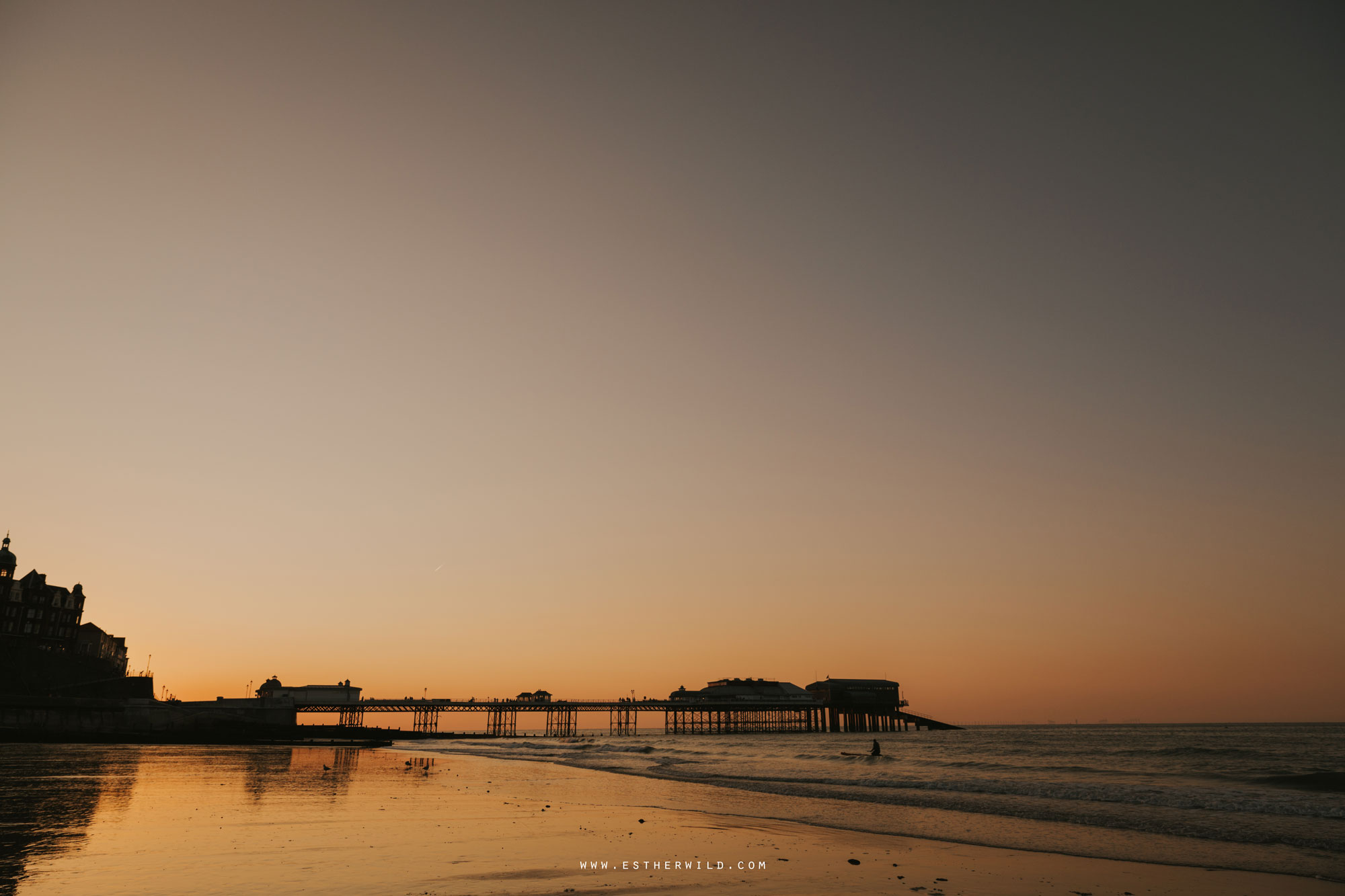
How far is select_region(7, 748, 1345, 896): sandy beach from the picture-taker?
10.9 m

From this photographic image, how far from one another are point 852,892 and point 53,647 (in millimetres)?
130771

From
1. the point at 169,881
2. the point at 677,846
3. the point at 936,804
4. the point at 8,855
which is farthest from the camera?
the point at 936,804

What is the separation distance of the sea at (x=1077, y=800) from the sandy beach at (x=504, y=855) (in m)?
2.23

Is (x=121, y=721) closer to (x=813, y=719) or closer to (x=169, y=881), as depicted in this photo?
(x=169, y=881)

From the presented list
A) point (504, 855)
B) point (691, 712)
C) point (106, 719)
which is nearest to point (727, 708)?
point (691, 712)

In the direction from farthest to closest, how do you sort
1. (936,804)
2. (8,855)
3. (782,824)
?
(936,804) < (782,824) < (8,855)

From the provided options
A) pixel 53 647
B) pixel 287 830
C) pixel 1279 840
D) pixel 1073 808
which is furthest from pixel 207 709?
pixel 1279 840

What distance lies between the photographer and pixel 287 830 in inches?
605

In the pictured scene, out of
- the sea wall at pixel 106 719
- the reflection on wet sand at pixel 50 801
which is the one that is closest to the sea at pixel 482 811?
the reflection on wet sand at pixel 50 801

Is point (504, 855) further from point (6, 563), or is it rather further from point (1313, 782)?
point (6, 563)

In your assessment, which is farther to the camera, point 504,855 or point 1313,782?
point 1313,782

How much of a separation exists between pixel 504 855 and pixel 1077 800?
22711mm

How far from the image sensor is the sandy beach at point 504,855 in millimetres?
10938

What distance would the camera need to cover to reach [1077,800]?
26750mm
